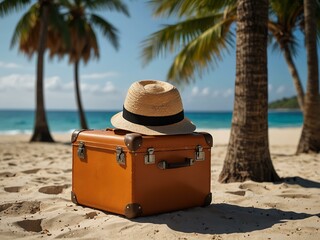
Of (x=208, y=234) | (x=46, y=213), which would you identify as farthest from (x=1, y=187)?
(x=208, y=234)

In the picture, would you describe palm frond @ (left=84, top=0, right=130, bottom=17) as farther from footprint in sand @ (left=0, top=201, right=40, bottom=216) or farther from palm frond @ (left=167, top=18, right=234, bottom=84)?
footprint in sand @ (left=0, top=201, right=40, bottom=216)

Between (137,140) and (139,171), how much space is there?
27 cm

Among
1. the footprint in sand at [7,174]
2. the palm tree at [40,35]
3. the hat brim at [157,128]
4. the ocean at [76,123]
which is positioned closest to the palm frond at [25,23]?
the palm tree at [40,35]

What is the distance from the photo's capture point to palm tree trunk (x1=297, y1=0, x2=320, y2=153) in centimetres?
775

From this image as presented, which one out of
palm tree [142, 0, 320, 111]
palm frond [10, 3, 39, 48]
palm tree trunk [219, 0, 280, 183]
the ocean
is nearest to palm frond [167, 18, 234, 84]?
palm tree [142, 0, 320, 111]

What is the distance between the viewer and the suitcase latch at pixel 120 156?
3094 mm

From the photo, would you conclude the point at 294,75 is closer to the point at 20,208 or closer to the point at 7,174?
the point at 7,174

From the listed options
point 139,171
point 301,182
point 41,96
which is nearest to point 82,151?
point 139,171

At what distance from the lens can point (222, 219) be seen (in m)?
3.23

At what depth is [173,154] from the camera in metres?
3.28

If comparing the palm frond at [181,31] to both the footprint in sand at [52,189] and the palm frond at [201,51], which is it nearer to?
the palm frond at [201,51]

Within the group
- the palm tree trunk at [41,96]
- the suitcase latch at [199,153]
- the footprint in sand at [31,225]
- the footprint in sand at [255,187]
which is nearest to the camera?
the footprint in sand at [31,225]

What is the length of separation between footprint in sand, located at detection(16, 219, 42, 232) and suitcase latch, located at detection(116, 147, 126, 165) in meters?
0.84

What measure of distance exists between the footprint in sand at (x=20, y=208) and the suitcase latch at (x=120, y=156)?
1066mm
